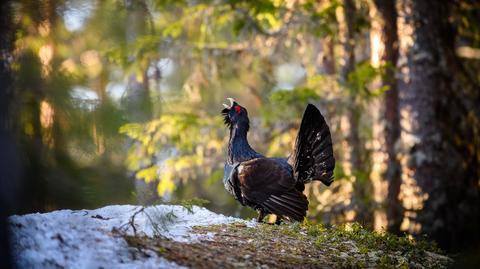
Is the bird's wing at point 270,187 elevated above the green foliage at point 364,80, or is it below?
below

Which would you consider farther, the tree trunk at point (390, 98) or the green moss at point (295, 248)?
the tree trunk at point (390, 98)

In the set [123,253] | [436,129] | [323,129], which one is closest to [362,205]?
[436,129]

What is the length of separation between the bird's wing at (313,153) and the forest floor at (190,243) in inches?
27.5

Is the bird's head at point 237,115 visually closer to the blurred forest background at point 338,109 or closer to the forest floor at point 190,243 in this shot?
the blurred forest background at point 338,109

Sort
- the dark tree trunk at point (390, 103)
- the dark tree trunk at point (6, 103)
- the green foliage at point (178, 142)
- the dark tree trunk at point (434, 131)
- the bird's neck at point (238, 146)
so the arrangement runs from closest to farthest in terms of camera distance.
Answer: the dark tree trunk at point (6, 103) < the bird's neck at point (238, 146) < the dark tree trunk at point (434, 131) < the dark tree trunk at point (390, 103) < the green foliage at point (178, 142)

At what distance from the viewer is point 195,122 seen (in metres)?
9.98

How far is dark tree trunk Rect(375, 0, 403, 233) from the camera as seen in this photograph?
9609mm

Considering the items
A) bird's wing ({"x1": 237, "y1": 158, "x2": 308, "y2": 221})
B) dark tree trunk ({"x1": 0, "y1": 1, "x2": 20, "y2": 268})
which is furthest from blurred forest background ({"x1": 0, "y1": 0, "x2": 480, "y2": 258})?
bird's wing ({"x1": 237, "y1": 158, "x2": 308, "y2": 221})

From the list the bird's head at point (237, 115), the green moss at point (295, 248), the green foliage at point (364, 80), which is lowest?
the green moss at point (295, 248)

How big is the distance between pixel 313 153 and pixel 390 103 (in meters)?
4.78

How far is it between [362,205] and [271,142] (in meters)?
2.35

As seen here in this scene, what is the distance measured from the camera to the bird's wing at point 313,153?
20.2 feet

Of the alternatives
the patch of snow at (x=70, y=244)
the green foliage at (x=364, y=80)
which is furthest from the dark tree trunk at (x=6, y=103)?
the green foliage at (x=364, y=80)

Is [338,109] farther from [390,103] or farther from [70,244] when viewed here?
[70,244]
